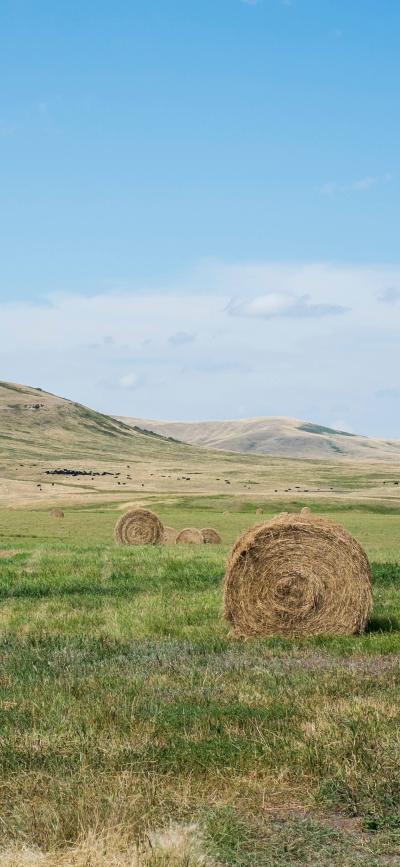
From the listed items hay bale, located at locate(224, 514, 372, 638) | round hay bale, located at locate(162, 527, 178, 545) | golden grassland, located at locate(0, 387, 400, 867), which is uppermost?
hay bale, located at locate(224, 514, 372, 638)

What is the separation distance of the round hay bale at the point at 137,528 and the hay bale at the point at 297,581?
20.1 metres

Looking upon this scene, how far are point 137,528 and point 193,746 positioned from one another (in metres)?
26.8

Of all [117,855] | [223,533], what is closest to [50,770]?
[117,855]

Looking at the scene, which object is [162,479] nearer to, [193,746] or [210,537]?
[210,537]

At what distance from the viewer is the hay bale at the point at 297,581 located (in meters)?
12.0

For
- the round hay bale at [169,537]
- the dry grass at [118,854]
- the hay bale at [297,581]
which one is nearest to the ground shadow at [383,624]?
the hay bale at [297,581]

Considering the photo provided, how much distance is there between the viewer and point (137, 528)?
32.8m

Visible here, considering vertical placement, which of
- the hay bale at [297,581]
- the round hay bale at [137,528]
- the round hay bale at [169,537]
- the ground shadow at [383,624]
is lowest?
the round hay bale at [169,537]

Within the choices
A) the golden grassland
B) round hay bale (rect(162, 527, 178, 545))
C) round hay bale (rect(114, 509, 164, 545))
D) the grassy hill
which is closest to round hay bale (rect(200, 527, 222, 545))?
round hay bale (rect(162, 527, 178, 545))

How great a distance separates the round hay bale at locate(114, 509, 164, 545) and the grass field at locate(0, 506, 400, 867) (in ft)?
67.1

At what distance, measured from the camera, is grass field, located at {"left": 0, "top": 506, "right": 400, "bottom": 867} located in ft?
15.7

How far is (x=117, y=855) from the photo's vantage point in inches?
178

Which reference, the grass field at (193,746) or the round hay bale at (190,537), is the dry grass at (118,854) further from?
the round hay bale at (190,537)

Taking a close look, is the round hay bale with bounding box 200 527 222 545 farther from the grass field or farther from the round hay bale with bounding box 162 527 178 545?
the grass field
